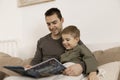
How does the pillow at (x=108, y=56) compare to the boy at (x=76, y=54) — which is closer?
the boy at (x=76, y=54)

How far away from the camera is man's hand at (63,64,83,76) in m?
1.37

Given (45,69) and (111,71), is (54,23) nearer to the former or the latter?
(45,69)

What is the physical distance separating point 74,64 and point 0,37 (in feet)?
4.65

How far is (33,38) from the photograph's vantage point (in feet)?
7.89

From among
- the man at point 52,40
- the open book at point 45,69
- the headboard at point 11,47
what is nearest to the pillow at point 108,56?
the man at point 52,40

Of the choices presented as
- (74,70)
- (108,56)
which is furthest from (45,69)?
(108,56)

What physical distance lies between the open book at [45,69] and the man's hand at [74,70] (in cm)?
4

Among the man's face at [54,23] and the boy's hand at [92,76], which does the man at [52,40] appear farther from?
the boy's hand at [92,76]

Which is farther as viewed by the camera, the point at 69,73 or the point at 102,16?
the point at 102,16

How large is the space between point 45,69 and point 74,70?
18 centimetres

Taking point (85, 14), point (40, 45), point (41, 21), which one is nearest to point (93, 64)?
point (40, 45)

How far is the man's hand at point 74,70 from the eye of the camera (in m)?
1.37

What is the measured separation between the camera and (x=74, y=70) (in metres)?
1.37

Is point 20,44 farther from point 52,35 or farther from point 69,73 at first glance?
point 69,73
